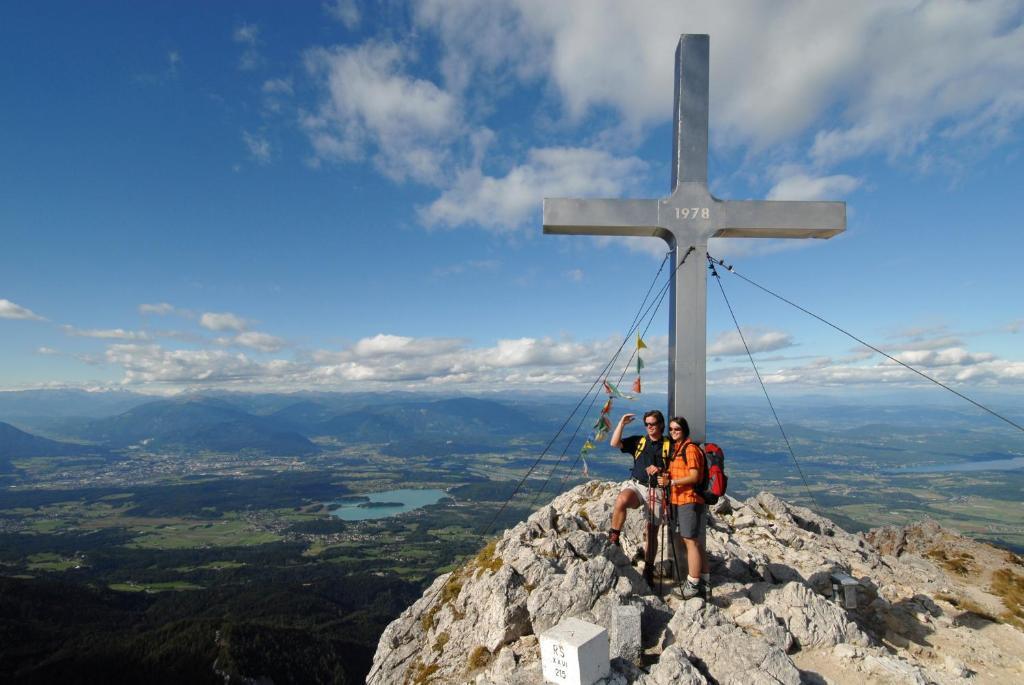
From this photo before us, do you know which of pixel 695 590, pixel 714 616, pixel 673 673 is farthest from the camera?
pixel 695 590

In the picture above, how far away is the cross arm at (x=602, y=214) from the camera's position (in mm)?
8148

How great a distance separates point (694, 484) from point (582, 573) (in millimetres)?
2231

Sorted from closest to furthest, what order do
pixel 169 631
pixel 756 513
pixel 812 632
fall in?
pixel 812 632 < pixel 756 513 < pixel 169 631

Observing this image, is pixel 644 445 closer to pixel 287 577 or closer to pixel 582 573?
pixel 582 573

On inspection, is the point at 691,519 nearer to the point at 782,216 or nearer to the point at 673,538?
the point at 673,538

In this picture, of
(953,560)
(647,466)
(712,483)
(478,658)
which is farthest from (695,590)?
(953,560)

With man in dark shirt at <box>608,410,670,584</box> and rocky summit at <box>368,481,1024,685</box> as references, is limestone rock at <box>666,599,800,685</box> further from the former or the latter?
man in dark shirt at <box>608,410,670,584</box>

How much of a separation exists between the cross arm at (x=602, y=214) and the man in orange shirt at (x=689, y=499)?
3327 mm

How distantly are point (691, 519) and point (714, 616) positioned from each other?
132 centimetres

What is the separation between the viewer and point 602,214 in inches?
321

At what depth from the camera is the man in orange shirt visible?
A: 290 inches

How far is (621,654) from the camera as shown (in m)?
5.93

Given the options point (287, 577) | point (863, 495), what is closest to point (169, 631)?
point (287, 577)

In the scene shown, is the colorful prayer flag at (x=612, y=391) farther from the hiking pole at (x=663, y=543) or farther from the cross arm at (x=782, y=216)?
the cross arm at (x=782, y=216)
